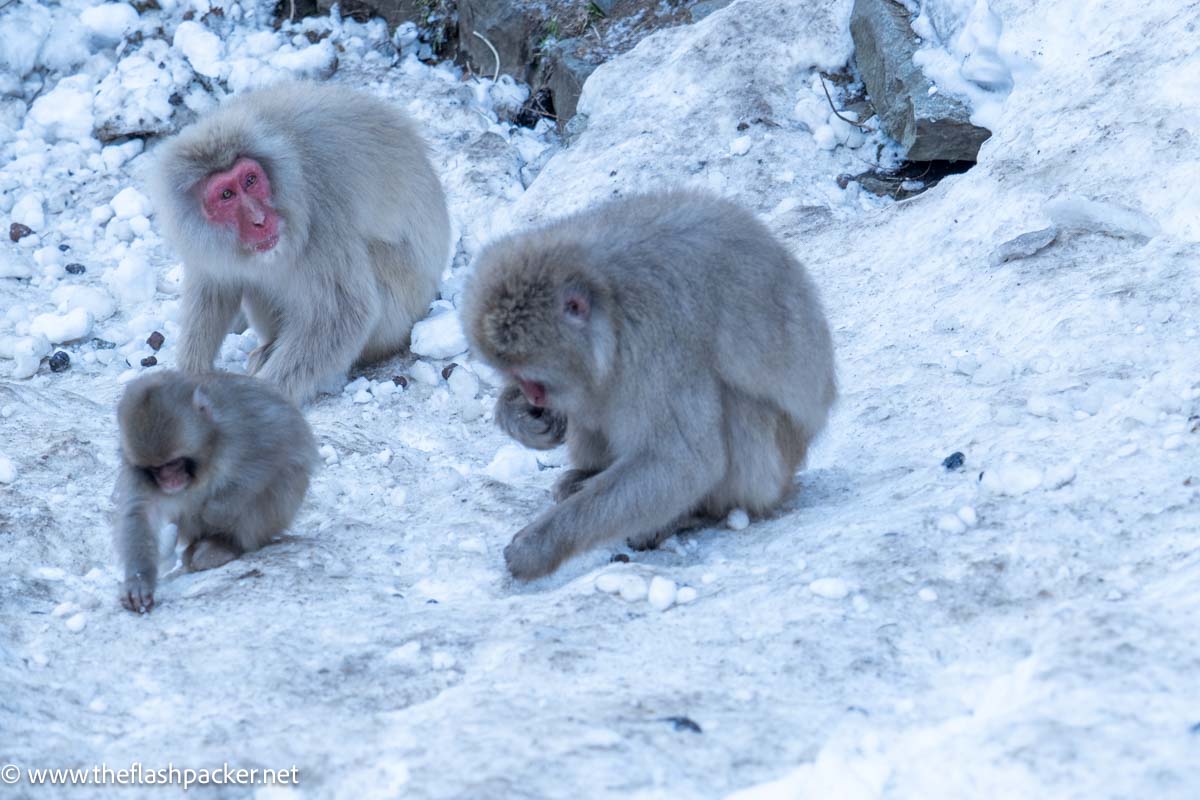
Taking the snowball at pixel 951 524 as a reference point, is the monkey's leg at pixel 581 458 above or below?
below

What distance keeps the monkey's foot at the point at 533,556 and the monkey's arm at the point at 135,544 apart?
927 millimetres

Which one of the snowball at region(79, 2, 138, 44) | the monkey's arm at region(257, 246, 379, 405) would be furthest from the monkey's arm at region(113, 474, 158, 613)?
the snowball at region(79, 2, 138, 44)

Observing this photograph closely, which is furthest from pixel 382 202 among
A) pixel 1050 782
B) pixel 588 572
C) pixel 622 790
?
pixel 1050 782

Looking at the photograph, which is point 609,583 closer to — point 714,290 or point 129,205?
point 714,290

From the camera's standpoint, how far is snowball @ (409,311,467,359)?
5.64 meters

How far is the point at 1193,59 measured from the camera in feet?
16.5

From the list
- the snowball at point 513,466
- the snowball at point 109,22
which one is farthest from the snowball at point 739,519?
the snowball at point 109,22

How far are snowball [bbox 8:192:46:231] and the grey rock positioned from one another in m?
4.40

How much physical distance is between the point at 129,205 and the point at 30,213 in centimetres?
47

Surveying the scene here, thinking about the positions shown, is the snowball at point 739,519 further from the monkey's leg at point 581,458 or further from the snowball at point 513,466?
the snowball at point 513,466

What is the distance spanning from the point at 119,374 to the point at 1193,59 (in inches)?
173

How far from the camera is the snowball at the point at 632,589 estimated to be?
3295 millimetres

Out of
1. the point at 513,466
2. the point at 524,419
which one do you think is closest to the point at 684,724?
the point at 524,419

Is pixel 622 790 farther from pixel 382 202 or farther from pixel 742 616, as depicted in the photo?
pixel 382 202
